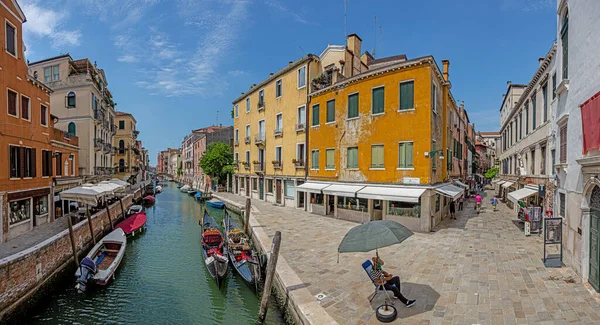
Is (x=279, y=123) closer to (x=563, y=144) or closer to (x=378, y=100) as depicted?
(x=378, y=100)

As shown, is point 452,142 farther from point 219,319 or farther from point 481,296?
point 219,319

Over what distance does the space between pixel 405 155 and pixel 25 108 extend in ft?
66.8

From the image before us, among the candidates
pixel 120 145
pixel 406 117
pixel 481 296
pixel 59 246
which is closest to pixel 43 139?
pixel 59 246

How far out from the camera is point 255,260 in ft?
39.9

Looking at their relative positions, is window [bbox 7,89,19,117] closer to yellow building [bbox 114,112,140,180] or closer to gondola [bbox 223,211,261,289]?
gondola [bbox 223,211,261,289]

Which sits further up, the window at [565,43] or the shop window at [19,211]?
the window at [565,43]

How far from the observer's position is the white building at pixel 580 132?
7.63 metres

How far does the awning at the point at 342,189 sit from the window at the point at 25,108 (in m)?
16.9

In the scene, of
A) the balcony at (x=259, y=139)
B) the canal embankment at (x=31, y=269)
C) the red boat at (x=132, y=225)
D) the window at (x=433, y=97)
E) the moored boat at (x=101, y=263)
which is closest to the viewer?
the canal embankment at (x=31, y=269)

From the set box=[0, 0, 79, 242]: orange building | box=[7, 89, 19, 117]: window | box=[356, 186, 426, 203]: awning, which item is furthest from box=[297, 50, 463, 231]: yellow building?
box=[7, 89, 19, 117]: window

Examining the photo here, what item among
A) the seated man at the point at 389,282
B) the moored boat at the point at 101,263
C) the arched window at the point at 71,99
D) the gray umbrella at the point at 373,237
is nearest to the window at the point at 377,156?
the gray umbrella at the point at 373,237

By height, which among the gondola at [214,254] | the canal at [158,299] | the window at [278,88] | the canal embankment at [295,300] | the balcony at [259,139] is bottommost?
the canal at [158,299]

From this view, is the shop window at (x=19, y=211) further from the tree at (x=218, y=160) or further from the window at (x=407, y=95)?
the tree at (x=218, y=160)

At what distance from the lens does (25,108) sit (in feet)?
50.3
